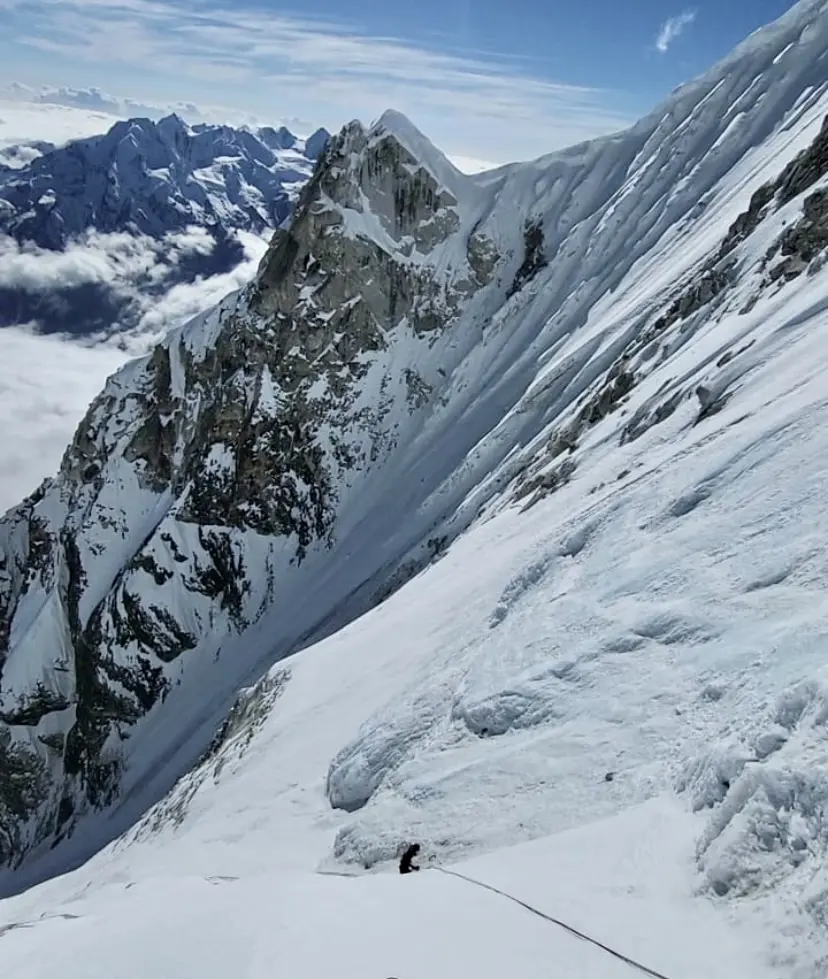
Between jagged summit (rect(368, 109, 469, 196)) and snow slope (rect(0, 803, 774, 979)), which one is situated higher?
jagged summit (rect(368, 109, 469, 196))

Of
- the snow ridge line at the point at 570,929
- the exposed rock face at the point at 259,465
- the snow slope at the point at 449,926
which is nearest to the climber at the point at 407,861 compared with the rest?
the snow slope at the point at 449,926

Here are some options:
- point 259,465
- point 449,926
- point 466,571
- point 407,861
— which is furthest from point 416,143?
point 449,926

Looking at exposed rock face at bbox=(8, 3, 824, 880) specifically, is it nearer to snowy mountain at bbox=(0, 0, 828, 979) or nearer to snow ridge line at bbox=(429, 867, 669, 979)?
snowy mountain at bbox=(0, 0, 828, 979)

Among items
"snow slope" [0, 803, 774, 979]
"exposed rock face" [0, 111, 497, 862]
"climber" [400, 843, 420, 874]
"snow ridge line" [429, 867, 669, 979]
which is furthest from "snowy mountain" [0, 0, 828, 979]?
"climber" [400, 843, 420, 874]

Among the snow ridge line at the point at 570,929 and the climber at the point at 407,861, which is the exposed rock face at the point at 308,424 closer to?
the climber at the point at 407,861

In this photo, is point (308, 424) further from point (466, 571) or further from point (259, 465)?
point (466, 571)

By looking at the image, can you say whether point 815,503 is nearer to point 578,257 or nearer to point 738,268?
point 738,268
